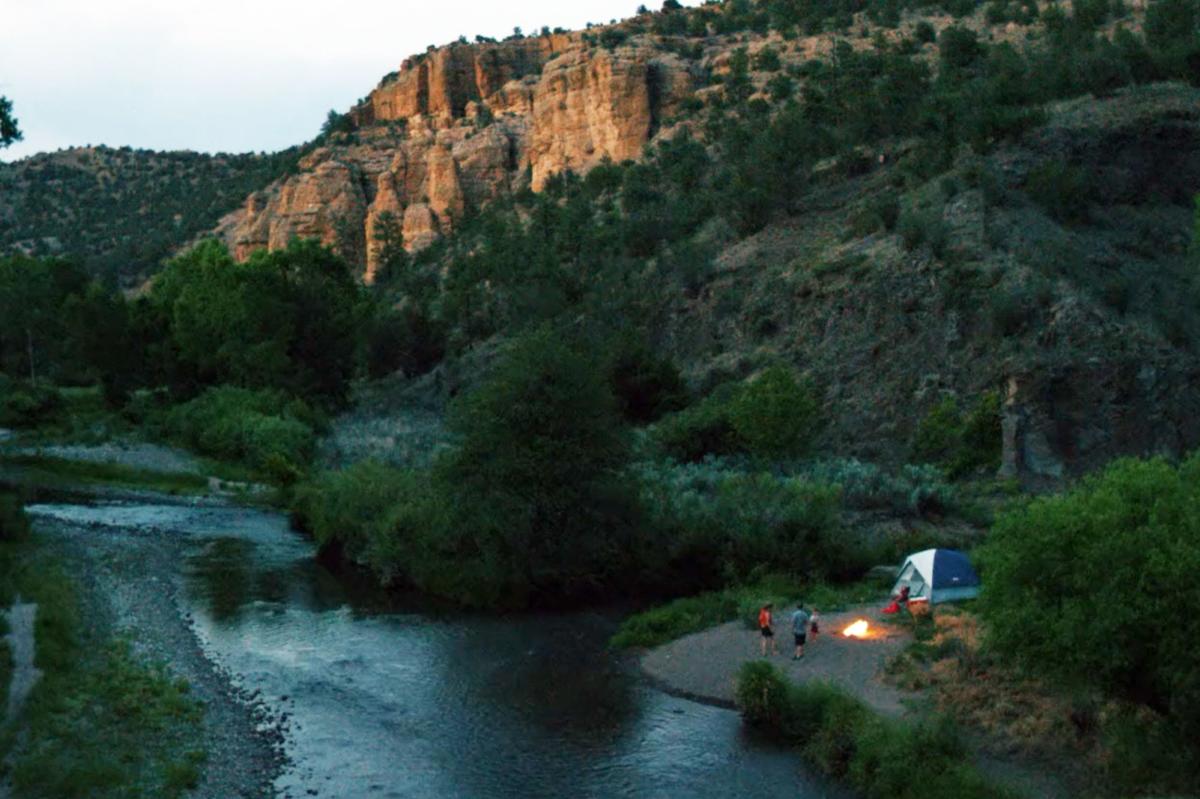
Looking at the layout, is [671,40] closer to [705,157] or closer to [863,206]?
[705,157]

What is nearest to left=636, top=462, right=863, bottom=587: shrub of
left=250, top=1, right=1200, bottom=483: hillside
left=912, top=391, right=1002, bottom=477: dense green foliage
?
left=912, top=391, right=1002, bottom=477: dense green foliage

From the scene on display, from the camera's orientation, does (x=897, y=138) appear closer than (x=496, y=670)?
No

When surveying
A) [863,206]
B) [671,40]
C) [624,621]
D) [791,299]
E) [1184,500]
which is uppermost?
[671,40]

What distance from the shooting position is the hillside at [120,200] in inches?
4518

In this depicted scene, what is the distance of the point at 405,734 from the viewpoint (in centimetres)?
2048

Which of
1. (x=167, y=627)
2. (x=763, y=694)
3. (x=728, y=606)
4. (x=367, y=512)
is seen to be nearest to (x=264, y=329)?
(x=367, y=512)

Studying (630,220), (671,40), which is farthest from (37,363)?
(671,40)

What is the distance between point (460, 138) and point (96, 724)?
8794 centimetres

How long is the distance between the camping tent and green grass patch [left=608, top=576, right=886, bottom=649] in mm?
1637

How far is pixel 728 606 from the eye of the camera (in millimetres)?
27922

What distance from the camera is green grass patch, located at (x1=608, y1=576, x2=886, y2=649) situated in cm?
2638

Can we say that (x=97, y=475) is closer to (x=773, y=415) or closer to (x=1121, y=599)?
(x=773, y=415)

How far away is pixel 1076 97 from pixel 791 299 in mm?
17110

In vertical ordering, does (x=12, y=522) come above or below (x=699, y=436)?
below
